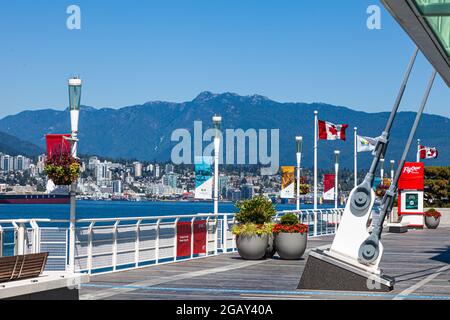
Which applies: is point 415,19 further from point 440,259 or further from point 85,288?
point 440,259

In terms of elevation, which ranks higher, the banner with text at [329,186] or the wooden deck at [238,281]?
the banner with text at [329,186]

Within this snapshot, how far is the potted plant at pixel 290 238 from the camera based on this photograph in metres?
27.4

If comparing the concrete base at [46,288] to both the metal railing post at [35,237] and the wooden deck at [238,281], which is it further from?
the metal railing post at [35,237]

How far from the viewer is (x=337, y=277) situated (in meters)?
18.8

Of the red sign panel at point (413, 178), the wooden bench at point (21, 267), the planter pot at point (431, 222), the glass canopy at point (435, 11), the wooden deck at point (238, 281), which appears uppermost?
the glass canopy at point (435, 11)

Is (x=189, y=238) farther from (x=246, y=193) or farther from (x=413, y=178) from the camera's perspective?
(x=413, y=178)

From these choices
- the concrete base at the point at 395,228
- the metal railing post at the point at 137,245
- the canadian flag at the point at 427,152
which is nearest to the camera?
the metal railing post at the point at 137,245

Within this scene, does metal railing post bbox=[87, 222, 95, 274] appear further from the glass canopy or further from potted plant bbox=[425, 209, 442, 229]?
potted plant bbox=[425, 209, 442, 229]

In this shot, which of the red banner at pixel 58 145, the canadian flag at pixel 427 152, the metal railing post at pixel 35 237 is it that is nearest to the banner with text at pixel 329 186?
the canadian flag at pixel 427 152

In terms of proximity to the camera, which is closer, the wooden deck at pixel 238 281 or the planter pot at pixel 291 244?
the wooden deck at pixel 238 281

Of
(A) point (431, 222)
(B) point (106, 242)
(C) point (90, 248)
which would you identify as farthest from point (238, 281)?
(A) point (431, 222)

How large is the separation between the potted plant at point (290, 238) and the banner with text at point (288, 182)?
21812 millimetres

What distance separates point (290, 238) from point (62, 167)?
819 centimetres
